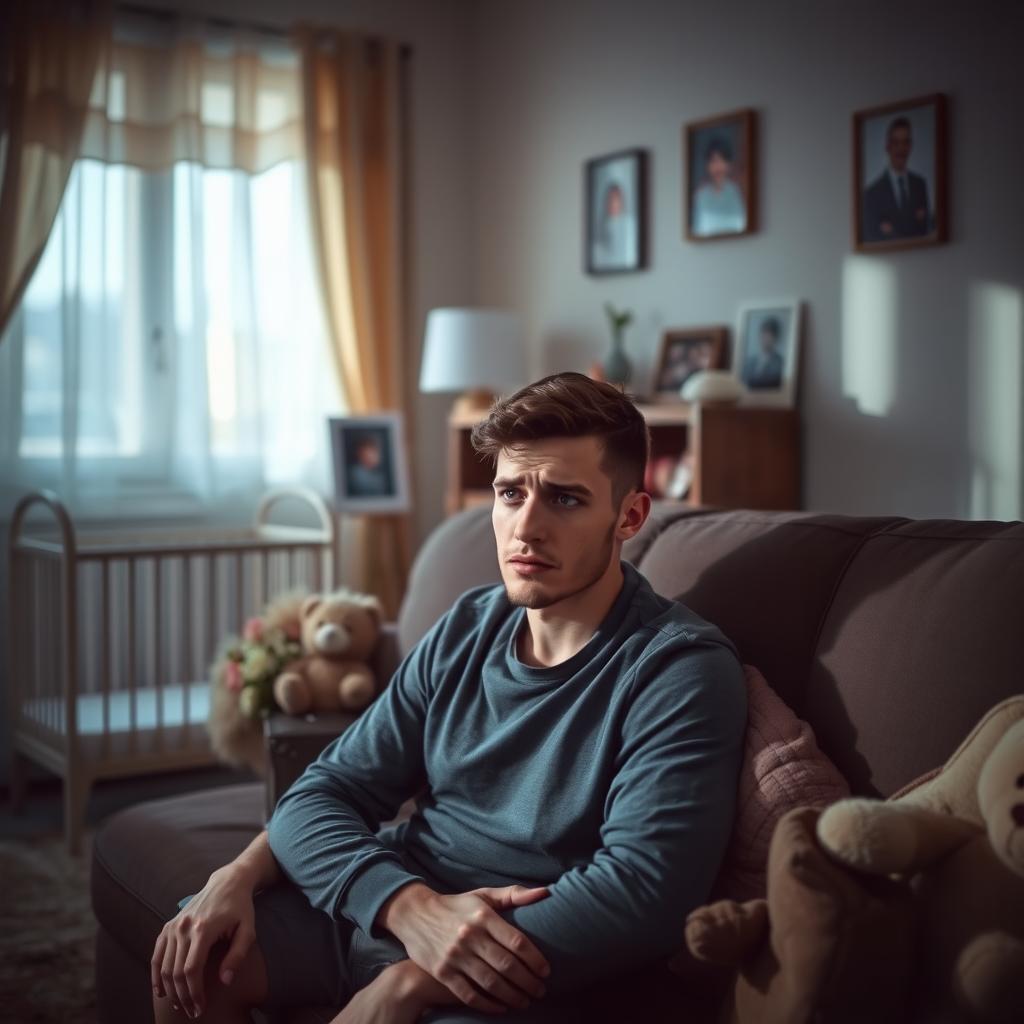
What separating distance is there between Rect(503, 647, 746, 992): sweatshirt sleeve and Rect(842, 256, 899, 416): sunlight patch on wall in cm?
197

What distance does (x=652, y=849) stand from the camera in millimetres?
1218

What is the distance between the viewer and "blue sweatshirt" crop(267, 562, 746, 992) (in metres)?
1.23

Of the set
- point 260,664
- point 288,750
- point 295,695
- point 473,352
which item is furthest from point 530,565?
point 473,352

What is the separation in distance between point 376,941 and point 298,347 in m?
3.01

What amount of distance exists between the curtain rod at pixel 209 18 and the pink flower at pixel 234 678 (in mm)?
2343

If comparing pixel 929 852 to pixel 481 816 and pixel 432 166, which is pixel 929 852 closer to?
pixel 481 816

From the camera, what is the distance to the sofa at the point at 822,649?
4.32ft

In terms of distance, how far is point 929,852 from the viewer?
104 cm

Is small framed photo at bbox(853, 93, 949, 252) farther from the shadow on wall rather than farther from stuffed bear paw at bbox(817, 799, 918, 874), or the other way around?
stuffed bear paw at bbox(817, 799, 918, 874)

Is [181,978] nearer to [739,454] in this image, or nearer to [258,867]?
[258,867]

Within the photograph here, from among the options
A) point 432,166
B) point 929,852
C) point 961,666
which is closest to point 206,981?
point 929,852

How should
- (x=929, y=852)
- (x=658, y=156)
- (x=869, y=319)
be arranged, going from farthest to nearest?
(x=658, y=156) → (x=869, y=319) → (x=929, y=852)

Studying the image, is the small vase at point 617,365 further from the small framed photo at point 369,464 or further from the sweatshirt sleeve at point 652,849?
the sweatshirt sleeve at point 652,849

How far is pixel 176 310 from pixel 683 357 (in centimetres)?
166
